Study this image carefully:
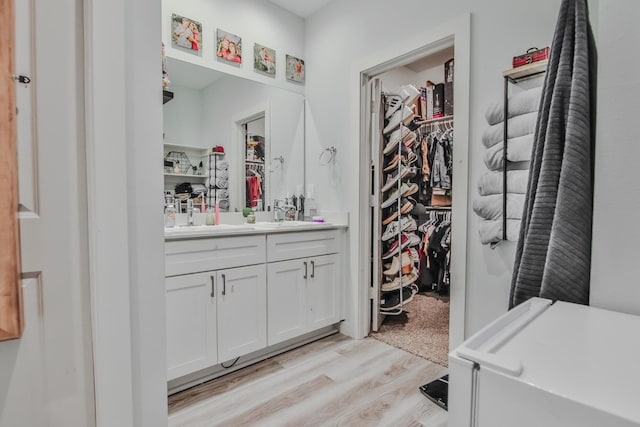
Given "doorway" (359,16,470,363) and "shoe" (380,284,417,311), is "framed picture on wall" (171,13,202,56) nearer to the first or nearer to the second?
"doorway" (359,16,470,363)

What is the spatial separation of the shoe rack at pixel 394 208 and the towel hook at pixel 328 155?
0.40m

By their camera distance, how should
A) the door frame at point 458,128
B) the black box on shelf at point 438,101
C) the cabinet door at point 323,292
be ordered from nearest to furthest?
the door frame at point 458,128 → the cabinet door at point 323,292 → the black box on shelf at point 438,101

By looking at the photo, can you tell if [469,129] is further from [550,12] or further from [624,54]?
[624,54]

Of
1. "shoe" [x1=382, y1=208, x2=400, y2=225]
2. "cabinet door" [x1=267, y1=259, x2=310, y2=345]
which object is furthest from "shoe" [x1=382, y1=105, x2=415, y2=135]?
"cabinet door" [x1=267, y1=259, x2=310, y2=345]

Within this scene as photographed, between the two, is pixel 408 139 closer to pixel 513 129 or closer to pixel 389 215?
pixel 389 215

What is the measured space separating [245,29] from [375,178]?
1589 millimetres

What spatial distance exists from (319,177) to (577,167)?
7.09 ft

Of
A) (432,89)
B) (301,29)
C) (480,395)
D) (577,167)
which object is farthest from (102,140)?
(432,89)

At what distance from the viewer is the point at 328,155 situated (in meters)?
2.84

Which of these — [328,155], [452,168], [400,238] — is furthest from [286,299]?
[452,168]

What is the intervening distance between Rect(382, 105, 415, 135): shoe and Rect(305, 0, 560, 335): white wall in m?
0.33

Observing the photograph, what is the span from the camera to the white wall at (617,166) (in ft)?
2.54

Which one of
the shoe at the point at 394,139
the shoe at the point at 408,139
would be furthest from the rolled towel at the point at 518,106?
the shoe at the point at 408,139

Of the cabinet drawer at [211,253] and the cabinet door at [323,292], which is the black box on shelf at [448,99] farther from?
the cabinet drawer at [211,253]
